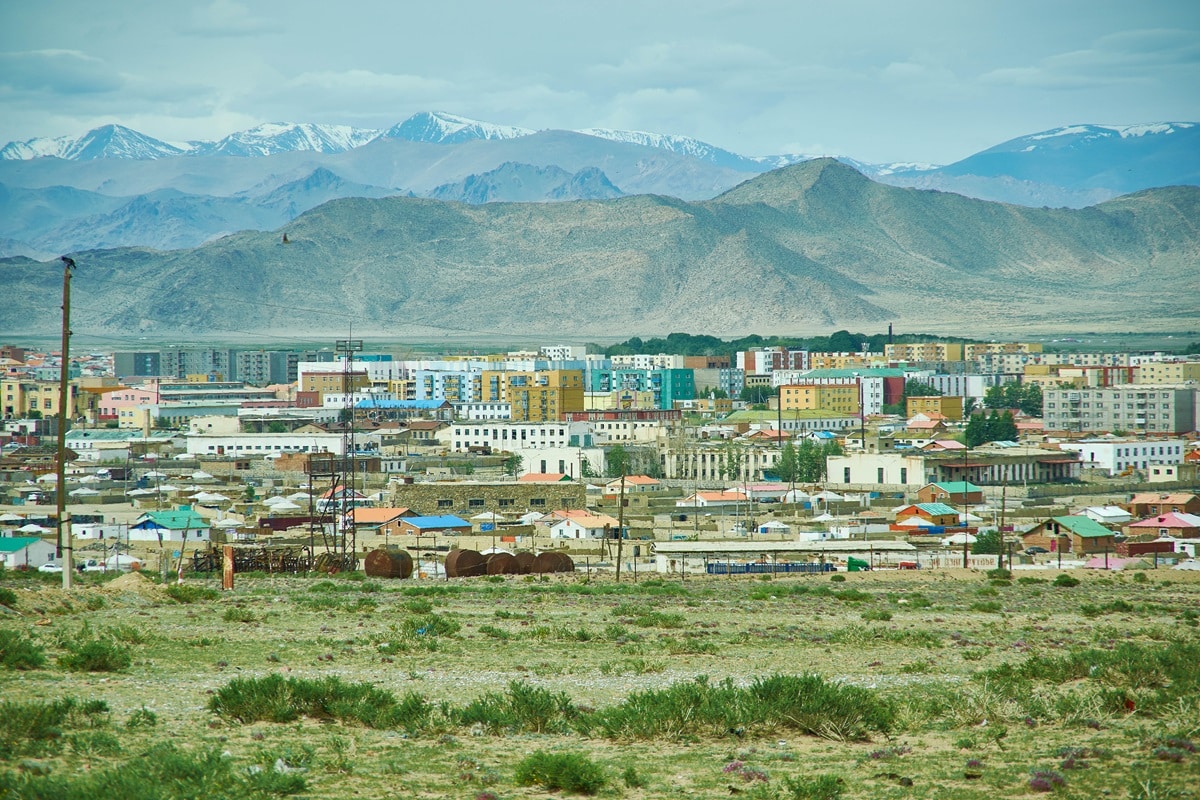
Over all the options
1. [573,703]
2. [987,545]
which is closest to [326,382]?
[987,545]

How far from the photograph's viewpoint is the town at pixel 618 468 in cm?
2761

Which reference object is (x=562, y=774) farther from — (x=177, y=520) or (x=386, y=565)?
(x=177, y=520)

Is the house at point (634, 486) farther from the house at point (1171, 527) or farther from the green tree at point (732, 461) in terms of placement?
the house at point (1171, 527)

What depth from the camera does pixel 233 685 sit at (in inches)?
362

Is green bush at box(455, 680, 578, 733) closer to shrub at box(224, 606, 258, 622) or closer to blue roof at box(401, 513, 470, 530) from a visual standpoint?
shrub at box(224, 606, 258, 622)

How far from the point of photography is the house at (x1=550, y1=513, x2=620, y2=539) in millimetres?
31391

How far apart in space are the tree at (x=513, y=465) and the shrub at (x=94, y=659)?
4291 cm

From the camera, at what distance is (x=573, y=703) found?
9.91 meters

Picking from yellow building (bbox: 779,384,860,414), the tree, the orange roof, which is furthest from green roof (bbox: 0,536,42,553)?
yellow building (bbox: 779,384,860,414)

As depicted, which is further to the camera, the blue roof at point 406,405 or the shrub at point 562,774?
the blue roof at point 406,405

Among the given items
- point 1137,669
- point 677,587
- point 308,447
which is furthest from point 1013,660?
point 308,447

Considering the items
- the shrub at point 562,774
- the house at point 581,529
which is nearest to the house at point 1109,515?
the house at point 581,529

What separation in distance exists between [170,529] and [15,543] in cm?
390

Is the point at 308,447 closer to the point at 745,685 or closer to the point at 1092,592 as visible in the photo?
the point at 1092,592
